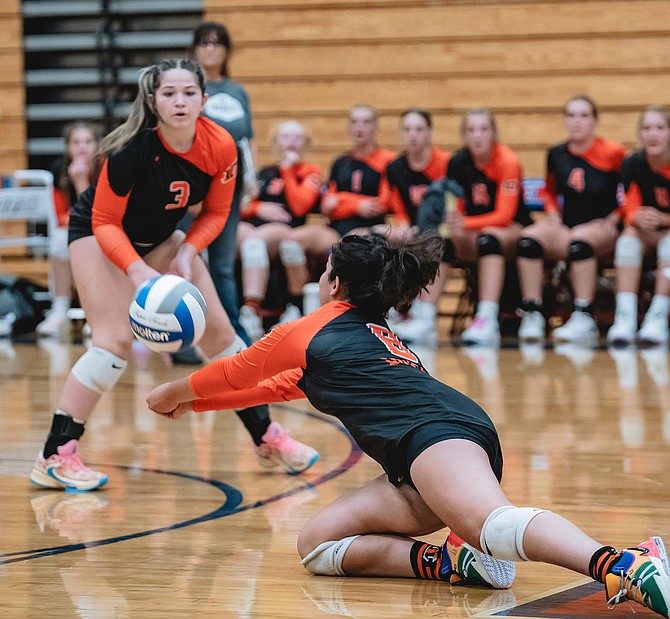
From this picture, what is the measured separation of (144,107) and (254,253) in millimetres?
4309

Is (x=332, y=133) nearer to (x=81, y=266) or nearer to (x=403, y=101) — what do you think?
(x=403, y=101)

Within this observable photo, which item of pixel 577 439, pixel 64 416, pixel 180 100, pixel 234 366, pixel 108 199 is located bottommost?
pixel 577 439

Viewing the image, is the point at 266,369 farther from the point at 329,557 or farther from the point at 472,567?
the point at 472,567

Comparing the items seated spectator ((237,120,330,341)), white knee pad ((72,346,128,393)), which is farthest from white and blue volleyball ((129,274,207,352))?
seated spectator ((237,120,330,341))

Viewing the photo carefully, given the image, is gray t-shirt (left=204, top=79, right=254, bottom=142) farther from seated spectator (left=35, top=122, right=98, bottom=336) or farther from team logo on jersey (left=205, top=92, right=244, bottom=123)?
seated spectator (left=35, top=122, right=98, bottom=336)

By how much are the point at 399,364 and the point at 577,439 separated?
1803 mm

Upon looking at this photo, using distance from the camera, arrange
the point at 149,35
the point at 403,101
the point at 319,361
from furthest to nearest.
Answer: the point at 149,35, the point at 403,101, the point at 319,361

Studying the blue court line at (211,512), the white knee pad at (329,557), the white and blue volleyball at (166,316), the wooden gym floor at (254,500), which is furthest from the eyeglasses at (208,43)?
the white knee pad at (329,557)

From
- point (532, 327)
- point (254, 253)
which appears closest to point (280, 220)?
point (254, 253)

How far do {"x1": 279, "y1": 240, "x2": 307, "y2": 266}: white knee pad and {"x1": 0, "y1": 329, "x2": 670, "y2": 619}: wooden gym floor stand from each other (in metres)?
2.19

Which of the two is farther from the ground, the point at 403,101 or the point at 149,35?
the point at 149,35

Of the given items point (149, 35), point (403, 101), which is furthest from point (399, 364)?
point (149, 35)

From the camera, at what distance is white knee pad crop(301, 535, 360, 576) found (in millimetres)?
2520

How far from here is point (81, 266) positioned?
3562mm
